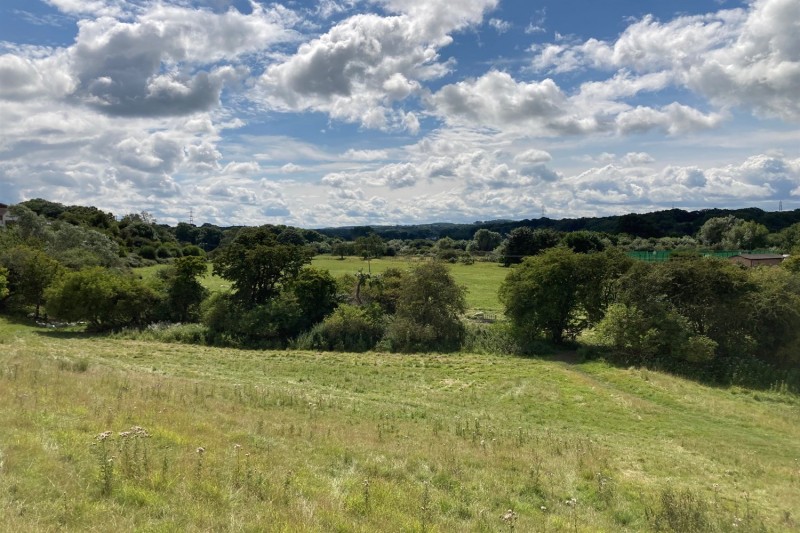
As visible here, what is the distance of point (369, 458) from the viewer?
10469mm

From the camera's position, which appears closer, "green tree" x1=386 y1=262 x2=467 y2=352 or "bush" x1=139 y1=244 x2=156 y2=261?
"green tree" x1=386 y1=262 x2=467 y2=352

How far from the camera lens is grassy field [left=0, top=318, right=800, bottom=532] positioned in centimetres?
659

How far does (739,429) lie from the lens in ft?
66.1

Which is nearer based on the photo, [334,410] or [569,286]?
[334,410]

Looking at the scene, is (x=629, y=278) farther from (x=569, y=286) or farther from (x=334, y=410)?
(x=334, y=410)

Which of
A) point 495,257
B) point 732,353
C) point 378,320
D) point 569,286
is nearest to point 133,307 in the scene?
point 378,320

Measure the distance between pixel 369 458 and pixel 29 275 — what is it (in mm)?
46848

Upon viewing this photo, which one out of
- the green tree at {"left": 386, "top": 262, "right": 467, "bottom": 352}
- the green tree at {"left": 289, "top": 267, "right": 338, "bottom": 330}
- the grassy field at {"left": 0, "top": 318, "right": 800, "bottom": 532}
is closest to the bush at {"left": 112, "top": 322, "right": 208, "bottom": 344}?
the green tree at {"left": 289, "top": 267, "right": 338, "bottom": 330}

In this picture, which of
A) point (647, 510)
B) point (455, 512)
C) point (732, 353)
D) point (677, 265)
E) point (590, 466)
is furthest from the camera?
point (677, 265)

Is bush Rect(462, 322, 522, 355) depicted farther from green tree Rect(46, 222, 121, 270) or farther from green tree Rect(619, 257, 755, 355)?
green tree Rect(46, 222, 121, 270)

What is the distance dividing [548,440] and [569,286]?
25168 millimetres

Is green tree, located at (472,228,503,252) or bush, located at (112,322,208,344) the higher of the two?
green tree, located at (472,228,503,252)

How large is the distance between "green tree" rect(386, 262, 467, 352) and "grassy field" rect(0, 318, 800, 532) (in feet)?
50.6

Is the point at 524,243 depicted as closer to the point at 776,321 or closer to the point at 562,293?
the point at 562,293
